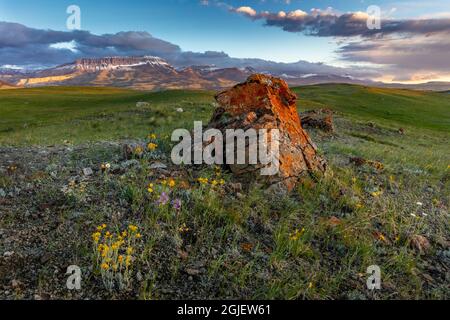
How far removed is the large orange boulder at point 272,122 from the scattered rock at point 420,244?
2559 mm

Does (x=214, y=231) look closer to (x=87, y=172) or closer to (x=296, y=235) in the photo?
(x=296, y=235)

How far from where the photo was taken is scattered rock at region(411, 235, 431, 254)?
6.93m

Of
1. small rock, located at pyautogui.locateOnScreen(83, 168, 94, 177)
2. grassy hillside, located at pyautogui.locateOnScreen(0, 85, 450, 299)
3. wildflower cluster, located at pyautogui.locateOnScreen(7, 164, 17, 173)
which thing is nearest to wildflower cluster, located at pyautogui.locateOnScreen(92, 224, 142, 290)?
grassy hillside, located at pyautogui.locateOnScreen(0, 85, 450, 299)

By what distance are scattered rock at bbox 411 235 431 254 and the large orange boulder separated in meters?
2.56

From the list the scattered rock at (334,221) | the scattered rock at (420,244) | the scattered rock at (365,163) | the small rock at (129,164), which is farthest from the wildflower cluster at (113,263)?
the scattered rock at (365,163)

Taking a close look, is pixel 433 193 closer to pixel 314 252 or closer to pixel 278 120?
pixel 278 120

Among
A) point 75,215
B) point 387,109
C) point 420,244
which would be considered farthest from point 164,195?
point 387,109

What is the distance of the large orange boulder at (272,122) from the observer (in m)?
8.52

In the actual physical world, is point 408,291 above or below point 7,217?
below

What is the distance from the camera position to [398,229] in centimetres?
741

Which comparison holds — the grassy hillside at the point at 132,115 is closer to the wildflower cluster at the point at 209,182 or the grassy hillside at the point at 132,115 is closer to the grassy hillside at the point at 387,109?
the grassy hillside at the point at 387,109

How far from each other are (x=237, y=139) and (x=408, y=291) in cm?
A: 471

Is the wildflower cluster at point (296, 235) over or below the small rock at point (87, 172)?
below
